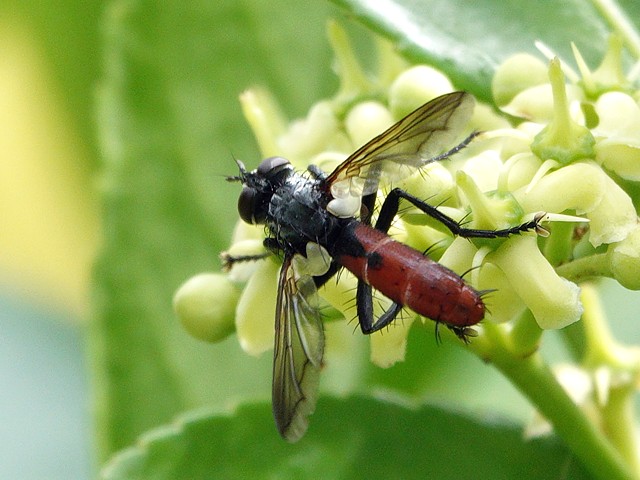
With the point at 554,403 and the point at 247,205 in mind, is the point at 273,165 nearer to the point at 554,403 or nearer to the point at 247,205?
the point at 247,205

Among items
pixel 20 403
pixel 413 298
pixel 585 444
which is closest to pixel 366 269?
pixel 413 298

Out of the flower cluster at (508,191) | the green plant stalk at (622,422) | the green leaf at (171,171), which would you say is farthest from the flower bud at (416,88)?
the green leaf at (171,171)

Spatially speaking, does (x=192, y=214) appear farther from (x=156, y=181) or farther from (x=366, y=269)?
(x=366, y=269)

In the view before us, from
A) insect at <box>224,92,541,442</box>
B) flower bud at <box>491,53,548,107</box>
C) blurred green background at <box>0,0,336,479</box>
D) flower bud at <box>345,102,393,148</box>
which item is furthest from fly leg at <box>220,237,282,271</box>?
blurred green background at <box>0,0,336,479</box>

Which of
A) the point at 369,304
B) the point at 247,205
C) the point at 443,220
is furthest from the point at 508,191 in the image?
the point at 247,205

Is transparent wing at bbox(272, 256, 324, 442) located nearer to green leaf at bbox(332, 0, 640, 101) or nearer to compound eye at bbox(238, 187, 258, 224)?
compound eye at bbox(238, 187, 258, 224)

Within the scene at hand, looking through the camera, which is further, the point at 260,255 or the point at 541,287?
the point at 260,255

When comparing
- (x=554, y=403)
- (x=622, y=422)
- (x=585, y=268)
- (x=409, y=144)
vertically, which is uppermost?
(x=409, y=144)
